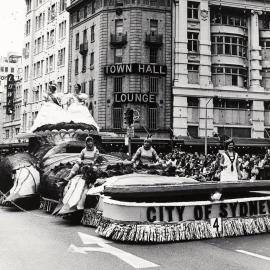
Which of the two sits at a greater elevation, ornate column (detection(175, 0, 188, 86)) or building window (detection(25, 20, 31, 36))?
building window (detection(25, 20, 31, 36))

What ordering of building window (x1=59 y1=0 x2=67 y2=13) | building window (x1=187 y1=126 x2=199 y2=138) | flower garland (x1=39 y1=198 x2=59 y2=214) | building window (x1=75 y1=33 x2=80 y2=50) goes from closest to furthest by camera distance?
1. flower garland (x1=39 y1=198 x2=59 y2=214)
2. building window (x1=187 y1=126 x2=199 y2=138)
3. building window (x1=75 y1=33 x2=80 y2=50)
4. building window (x1=59 y1=0 x2=67 y2=13)

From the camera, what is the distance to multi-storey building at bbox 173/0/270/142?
42.2 m

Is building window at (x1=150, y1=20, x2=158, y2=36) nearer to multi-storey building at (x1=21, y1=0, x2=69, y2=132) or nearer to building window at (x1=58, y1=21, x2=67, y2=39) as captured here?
multi-storey building at (x1=21, y1=0, x2=69, y2=132)

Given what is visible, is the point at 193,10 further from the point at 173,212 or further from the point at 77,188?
the point at 173,212

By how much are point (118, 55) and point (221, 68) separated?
31.5 ft

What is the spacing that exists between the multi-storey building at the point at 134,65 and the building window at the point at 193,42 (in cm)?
180

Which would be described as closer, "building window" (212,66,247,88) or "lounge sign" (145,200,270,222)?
"lounge sign" (145,200,270,222)

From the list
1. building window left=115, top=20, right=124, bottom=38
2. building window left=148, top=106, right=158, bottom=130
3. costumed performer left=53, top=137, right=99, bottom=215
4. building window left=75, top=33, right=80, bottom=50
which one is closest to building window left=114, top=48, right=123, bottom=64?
building window left=115, top=20, right=124, bottom=38

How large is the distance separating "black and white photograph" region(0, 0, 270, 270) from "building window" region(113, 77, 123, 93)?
92mm

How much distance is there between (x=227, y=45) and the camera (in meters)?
43.7

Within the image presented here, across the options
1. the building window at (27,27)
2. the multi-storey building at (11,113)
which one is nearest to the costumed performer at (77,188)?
the multi-storey building at (11,113)

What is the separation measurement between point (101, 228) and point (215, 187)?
2026 millimetres

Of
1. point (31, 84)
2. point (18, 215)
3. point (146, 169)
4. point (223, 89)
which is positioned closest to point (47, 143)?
point (18, 215)

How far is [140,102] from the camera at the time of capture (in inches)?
1650
